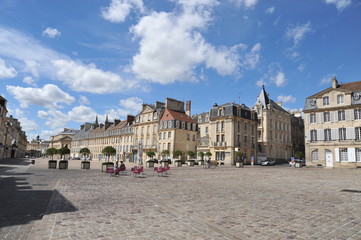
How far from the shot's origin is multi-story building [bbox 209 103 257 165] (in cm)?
4041

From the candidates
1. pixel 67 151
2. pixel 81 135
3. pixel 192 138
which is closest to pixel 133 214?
pixel 67 151

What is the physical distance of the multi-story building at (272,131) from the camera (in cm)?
4856

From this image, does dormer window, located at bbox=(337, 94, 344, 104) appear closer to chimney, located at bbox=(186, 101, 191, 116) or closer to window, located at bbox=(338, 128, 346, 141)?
window, located at bbox=(338, 128, 346, 141)

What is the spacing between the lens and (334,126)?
1247 inches

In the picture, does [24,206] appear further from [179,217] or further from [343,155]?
[343,155]

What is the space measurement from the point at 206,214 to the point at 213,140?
37.1 m

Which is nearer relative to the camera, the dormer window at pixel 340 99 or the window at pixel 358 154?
the window at pixel 358 154

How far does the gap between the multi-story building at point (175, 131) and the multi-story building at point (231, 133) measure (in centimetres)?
593

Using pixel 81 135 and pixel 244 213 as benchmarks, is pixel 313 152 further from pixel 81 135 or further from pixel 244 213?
pixel 81 135

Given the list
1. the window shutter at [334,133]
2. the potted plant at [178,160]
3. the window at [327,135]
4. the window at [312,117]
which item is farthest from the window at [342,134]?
the potted plant at [178,160]

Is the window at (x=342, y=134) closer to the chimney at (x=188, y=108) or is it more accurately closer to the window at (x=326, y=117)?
the window at (x=326, y=117)

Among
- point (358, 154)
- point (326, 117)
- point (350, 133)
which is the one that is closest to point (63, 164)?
point (326, 117)

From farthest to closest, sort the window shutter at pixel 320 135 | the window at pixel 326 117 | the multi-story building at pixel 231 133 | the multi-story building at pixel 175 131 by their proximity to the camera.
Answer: the multi-story building at pixel 175 131 < the multi-story building at pixel 231 133 < the window shutter at pixel 320 135 < the window at pixel 326 117

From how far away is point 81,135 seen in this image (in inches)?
3467
